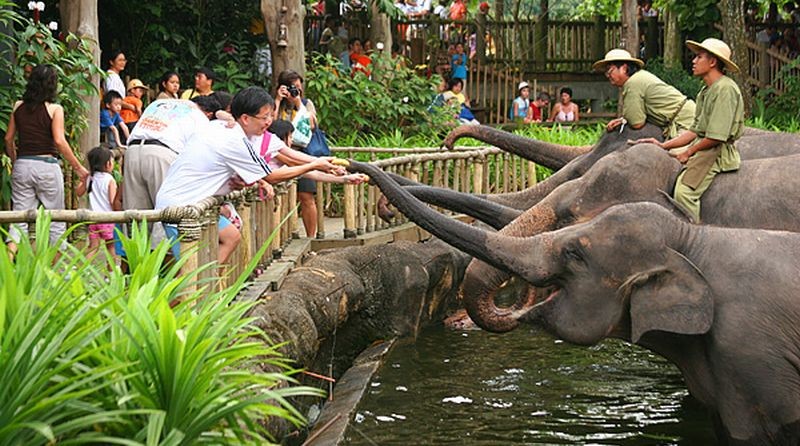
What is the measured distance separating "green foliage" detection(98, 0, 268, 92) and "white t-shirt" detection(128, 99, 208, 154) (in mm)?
9048

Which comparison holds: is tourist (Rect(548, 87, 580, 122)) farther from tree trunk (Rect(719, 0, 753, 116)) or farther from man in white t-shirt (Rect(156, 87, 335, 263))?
man in white t-shirt (Rect(156, 87, 335, 263))

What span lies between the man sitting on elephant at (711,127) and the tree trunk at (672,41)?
19.4 m

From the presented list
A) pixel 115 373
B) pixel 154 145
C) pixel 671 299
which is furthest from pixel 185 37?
pixel 115 373

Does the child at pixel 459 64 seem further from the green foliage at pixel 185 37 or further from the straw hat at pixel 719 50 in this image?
the straw hat at pixel 719 50

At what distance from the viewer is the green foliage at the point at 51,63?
11222mm

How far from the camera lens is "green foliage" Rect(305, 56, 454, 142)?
18938 mm

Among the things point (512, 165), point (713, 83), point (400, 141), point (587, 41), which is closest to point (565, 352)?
point (713, 83)

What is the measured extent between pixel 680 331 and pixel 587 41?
23.2 metres

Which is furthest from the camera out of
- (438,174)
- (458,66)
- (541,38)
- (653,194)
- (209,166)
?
(541,38)

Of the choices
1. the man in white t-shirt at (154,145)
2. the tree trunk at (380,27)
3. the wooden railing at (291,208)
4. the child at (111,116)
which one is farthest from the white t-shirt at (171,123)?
the tree trunk at (380,27)

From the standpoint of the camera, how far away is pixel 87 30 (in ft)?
43.8

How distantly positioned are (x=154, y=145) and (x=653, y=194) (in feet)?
11.7

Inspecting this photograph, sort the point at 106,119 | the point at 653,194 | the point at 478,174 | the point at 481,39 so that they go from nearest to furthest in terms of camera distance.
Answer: the point at 653,194, the point at 106,119, the point at 478,174, the point at 481,39

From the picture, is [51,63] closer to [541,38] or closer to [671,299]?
[671,299]
